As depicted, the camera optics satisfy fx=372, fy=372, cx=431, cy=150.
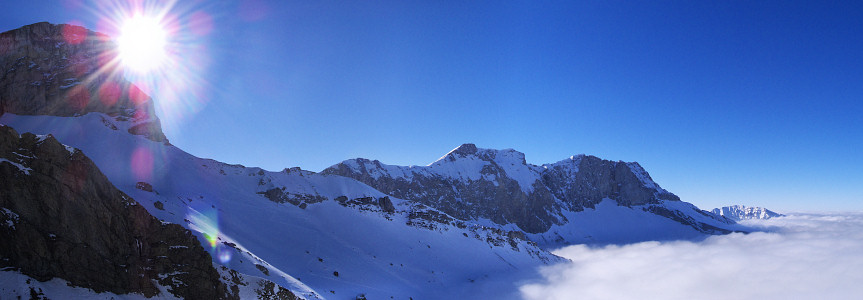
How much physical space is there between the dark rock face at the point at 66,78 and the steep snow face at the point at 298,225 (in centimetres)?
307

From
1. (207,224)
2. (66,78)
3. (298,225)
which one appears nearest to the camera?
(207,224)

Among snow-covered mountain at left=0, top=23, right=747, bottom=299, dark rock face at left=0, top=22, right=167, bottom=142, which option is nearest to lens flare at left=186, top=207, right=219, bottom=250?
snow-covered mountain at left=0, top=23, right=747, bottom=299

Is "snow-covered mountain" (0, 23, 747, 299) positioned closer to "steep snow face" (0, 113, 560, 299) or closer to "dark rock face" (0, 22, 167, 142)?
"dark rock face" (0, 22, 167, 142)

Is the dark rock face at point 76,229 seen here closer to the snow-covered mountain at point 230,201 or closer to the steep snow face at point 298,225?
the steep snow face at point 298,225

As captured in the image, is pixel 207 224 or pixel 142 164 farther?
pixel 142 164

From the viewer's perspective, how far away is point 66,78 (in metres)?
76.1

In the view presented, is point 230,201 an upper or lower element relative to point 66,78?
lower

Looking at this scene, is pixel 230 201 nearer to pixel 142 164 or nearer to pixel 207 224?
pixel 142 164

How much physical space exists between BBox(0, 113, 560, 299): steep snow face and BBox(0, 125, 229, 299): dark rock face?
17.5 metres

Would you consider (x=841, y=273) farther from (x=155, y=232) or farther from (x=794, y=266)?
(x=155, y=232)

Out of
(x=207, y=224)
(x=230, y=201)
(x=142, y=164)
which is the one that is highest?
(x=142, y=164)

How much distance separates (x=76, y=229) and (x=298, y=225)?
2479 inches

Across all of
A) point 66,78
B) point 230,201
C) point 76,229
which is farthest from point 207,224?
point 66,78

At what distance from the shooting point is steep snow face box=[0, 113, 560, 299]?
2251 inches
